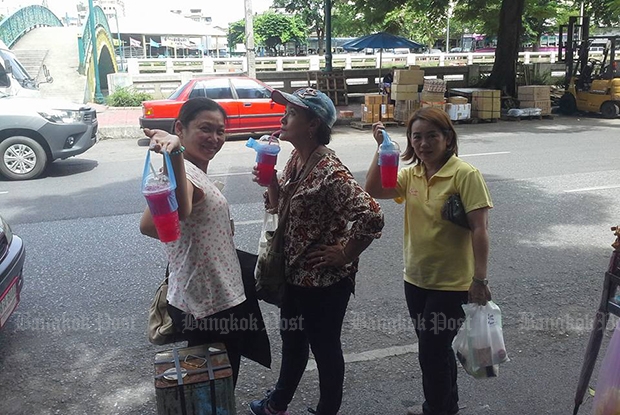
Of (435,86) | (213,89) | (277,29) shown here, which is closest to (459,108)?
(435,86)

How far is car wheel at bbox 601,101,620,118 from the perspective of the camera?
1564 cm

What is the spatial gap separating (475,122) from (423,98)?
66.2 inches

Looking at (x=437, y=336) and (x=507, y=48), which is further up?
(x=507, y=48)

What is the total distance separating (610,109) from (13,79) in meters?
14.8

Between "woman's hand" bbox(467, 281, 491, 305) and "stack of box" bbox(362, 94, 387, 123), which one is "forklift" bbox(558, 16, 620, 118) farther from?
"woman's hand" bbox(467, 281, 491, 305)

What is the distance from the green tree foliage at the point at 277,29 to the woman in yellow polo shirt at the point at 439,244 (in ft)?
154

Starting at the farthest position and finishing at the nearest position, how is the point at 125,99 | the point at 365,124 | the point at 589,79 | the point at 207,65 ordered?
the point at 207,65
the point at 125,99
the point at 589,79
the point at 365,124

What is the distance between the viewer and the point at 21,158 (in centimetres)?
866

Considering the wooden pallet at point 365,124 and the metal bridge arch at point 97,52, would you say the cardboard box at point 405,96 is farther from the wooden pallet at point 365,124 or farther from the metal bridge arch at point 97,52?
the metal bridge arch at point 97,52

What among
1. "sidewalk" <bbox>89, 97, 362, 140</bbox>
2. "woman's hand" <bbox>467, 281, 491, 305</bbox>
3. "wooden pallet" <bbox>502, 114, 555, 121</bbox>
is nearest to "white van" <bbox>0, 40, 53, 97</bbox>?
"sidewalk" <bbox>89, 97, 362, 140</bbox>

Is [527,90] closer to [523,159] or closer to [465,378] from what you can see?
[523,159]

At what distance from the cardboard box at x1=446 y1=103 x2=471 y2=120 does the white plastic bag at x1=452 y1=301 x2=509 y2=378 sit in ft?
41.3

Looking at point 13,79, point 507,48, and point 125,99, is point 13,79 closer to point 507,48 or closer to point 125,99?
point 125,99

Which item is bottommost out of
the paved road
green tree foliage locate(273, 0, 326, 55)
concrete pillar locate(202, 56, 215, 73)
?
the paved road
